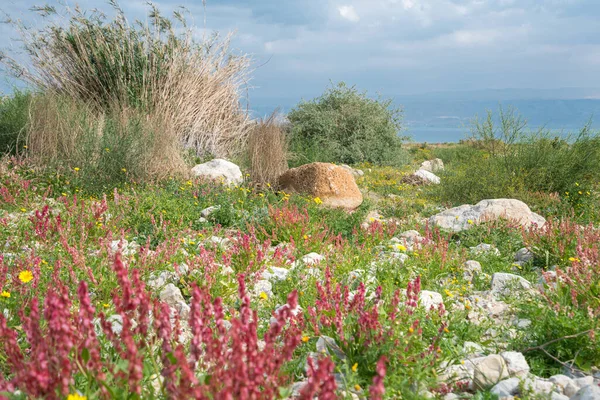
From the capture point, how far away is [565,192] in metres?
8.54

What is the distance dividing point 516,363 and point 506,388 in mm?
280

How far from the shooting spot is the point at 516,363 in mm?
2875

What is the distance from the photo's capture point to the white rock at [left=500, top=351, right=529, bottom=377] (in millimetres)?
2830

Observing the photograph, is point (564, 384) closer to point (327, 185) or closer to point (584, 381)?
point (584, 381)

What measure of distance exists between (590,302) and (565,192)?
5.70 metres

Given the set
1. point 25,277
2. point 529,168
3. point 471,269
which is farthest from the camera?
point 529,168

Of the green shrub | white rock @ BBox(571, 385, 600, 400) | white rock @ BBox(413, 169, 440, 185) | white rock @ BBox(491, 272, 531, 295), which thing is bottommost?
white rock @ BBox(413, 169, 440, 185)

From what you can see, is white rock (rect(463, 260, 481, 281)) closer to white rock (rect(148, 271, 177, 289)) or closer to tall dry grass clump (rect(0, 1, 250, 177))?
white rock (rect(148, 271, 177, 289))

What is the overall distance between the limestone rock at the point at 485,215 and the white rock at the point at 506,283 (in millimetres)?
2046

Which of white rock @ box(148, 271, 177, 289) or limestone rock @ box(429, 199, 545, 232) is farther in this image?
limestone rock @ box(429, 199, 545, 232)

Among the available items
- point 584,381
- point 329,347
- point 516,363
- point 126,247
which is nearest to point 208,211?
point 126,247

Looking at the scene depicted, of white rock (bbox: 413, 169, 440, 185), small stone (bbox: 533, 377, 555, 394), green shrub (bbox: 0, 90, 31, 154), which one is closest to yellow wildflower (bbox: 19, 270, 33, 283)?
small stone (bbox: 533, 377, 555, 394)

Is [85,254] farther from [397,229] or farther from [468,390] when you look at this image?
[397,229]

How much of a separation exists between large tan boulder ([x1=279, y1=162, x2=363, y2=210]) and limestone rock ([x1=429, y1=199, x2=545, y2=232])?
1948 mm
